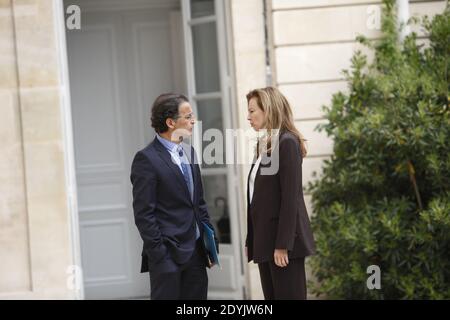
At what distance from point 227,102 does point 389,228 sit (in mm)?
1934

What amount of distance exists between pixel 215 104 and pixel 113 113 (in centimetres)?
118

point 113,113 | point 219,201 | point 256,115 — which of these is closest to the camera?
point 256,115

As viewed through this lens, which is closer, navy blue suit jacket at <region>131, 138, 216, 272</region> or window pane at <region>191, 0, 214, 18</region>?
navy blue suit jacket at <region>131, 138, 216, 272</region>

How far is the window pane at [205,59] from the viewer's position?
22.9ft

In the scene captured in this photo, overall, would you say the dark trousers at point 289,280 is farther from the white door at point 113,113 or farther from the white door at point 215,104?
the white door at point 113,113

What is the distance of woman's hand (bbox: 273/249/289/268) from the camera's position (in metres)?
4.06

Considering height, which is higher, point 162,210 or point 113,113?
point 113,113

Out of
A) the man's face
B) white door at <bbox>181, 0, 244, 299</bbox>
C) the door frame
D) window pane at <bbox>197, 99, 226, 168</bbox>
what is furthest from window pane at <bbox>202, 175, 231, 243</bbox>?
the man's face

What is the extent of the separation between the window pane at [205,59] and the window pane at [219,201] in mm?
829

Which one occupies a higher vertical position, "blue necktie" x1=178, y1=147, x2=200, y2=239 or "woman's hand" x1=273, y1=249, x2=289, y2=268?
"blue necktie" x1=178, y1=147, x2=200, y2=239

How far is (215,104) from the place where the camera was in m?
6.99

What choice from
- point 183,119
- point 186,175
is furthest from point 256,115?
point 186,175

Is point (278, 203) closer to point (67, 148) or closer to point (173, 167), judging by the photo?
point (173, 167)

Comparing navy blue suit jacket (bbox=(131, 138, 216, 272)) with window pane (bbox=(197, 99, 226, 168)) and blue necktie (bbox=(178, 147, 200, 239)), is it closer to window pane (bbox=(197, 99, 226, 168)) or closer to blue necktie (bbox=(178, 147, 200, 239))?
blue necktie (bbox=(178, 147, 200, 239))
